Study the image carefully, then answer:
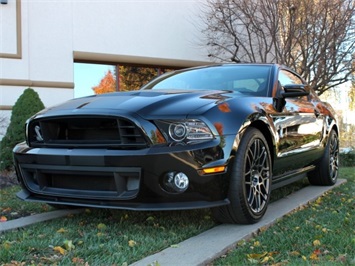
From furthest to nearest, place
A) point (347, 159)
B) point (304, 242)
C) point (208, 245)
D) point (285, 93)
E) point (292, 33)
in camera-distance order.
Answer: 1. point (347, 159)
2. point (292, 33)
3. point (285, 93)
4. point (304, 242)
5. point (208, 245)

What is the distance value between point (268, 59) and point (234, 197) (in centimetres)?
849

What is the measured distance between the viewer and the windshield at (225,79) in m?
4.08

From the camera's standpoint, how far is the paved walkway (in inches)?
98.7

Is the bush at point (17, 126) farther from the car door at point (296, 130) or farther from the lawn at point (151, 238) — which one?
the car door at point (296, 130)

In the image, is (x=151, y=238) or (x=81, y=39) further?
(x=81, y=39)

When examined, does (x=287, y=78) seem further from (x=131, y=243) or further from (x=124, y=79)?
(x=124, y=79)

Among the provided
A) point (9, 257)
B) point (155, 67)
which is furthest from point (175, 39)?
point (9, 257)

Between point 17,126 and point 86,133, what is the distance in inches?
170

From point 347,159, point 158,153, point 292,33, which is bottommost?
point 347,159

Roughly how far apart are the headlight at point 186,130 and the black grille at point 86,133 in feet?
0.62

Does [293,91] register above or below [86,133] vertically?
above

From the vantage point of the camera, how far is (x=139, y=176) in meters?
2.84

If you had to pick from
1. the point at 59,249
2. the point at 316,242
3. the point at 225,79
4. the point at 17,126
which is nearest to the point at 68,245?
the point at 59,249

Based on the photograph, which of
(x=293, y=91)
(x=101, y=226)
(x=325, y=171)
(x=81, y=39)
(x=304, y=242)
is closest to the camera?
(x=304, y=242)
